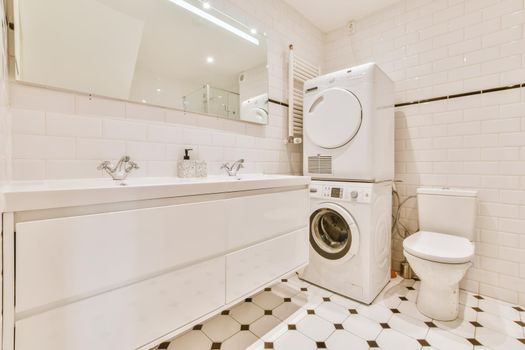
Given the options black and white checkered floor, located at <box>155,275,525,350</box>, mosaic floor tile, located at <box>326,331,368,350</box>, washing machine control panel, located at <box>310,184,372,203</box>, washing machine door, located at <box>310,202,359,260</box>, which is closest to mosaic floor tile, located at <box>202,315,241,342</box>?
black and white checkered floor, located at <box>155,275,525,350</box>

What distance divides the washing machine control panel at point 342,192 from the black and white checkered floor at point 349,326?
2.55 ft

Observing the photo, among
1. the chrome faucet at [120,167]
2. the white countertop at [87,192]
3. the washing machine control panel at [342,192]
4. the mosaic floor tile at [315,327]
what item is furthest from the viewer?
the washing machine control panel at [342,192]

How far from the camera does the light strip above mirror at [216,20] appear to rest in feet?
5.17

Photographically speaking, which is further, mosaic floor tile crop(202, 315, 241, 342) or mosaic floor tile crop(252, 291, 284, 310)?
mosaic floor tile crop(252, 291, 284, 310)

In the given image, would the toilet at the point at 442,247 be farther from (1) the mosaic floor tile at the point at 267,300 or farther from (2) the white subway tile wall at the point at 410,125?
(1) the mosaic floor tile at the point at 267,300

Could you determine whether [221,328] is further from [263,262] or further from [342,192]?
[342,192]

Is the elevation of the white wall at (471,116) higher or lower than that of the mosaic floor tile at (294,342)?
higher

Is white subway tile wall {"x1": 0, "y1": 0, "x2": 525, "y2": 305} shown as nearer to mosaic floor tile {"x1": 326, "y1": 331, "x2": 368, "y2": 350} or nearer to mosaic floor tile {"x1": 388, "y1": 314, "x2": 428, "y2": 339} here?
mosaic floor tile {"x1": 388, "y1": 314, "x2": 428, "y2": 339}

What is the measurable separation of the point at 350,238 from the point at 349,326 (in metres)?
0.57

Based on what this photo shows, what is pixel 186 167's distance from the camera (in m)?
1.53

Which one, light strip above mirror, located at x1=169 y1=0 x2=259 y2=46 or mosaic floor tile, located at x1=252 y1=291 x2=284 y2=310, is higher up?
light strip above mirror, located at x1=169 y1=0 x2=259 y2=46

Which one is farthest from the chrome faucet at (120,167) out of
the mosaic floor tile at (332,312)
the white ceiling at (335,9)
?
the white ceiling at (335,9)

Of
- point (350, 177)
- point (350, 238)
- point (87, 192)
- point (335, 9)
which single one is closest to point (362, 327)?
point (350, 238)

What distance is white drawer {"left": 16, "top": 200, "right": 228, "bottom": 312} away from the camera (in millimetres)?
695
